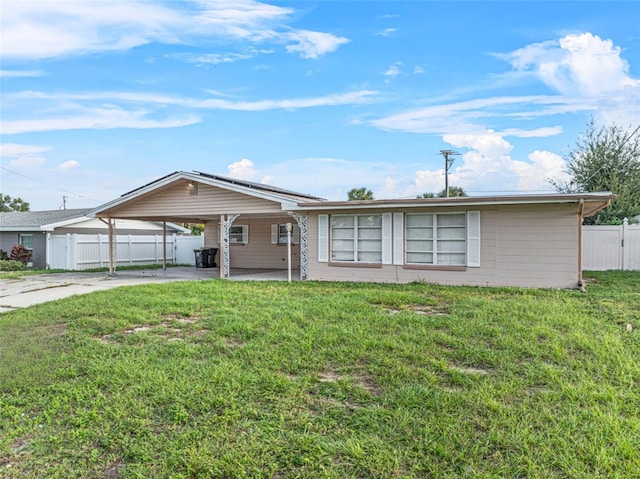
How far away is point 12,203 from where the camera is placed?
46531 millimetres

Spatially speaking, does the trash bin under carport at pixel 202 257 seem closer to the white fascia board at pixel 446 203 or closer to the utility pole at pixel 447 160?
the white fascia board at pixel 446 203

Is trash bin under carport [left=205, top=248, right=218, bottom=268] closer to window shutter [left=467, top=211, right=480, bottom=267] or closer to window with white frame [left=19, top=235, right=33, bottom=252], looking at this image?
window with white frame [left=19, top=235, right=33, bottom=252]

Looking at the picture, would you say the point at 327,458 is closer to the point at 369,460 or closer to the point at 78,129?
the point at 369,460

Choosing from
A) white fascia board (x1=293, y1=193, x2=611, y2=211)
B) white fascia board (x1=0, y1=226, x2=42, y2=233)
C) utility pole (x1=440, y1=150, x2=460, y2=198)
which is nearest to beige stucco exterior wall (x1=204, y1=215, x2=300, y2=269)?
white fascia board (x1=293, y1=193, x2=611, y2=211)

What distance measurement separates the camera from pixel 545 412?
3.42 metres

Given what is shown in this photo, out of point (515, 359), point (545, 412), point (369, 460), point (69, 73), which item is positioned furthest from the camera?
point (69, 73)

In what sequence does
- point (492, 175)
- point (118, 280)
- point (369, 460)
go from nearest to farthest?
point (369, 460)
point (118, 280)
point (492, 175)

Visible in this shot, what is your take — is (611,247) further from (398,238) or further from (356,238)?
(356,238)

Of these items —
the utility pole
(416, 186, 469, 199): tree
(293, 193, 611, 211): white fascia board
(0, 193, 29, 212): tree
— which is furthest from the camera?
(0, 193, 29, 212): tree

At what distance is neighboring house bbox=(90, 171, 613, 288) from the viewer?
32.9 ft

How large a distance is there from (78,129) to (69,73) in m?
3.52

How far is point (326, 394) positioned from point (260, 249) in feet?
47.9

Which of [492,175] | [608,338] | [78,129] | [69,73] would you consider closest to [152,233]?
[78,129]

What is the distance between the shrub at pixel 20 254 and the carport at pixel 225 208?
6.87 meters
